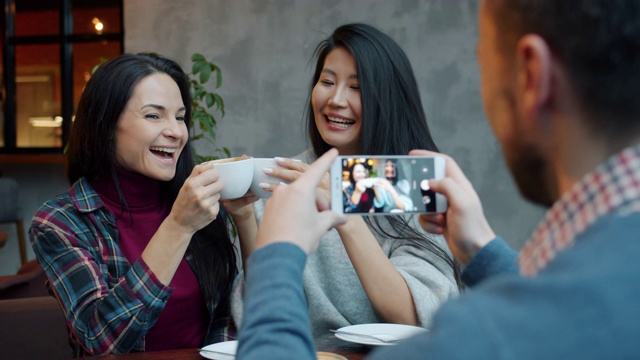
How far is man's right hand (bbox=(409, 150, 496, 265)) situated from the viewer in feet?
3.38

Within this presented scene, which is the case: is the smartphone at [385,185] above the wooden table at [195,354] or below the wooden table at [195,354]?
above

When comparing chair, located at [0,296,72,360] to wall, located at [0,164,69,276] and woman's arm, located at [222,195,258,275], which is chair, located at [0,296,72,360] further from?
wall, located at [0,164,69,276]

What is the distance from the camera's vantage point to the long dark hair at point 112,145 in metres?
1.95

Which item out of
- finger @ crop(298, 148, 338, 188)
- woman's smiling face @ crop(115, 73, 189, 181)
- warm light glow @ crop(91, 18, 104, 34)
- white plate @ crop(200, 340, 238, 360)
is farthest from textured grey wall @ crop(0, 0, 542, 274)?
finger @ crop(298, 148, 338, 188)

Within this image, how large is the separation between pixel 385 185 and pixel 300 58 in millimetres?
3853

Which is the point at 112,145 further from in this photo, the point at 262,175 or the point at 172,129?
the point at 262,175

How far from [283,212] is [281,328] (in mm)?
158

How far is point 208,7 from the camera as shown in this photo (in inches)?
198

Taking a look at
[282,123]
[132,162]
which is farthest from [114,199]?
[282,123]

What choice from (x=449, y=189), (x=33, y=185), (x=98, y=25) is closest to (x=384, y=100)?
(x=449, y=189)

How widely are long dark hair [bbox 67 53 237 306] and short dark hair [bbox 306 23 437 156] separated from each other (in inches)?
18.4

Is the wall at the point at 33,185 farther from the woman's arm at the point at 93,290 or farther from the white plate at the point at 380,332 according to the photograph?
the white plate at the point at 380,332

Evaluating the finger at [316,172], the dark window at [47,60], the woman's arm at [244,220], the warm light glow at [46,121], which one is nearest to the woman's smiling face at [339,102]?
the woman's arm at [244,220]

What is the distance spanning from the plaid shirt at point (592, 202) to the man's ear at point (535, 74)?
70mm
